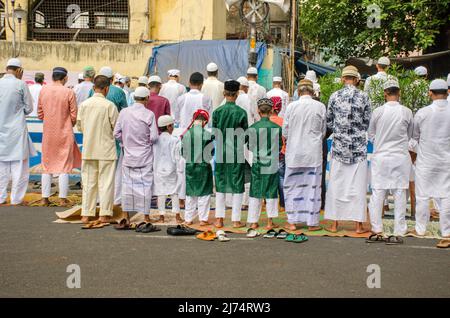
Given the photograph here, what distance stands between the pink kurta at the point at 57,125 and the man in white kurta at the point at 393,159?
465cm

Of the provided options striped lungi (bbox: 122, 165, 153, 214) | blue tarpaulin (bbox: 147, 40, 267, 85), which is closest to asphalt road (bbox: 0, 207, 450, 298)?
striped lungi (bbox: 122, 165, 153, 214)

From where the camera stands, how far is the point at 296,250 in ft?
25.2

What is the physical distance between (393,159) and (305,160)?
3.64 ft

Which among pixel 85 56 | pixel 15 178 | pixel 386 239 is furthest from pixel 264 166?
pixel 85 56

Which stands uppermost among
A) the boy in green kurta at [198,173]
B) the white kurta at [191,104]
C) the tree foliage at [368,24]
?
the tree foliage at [368,24]

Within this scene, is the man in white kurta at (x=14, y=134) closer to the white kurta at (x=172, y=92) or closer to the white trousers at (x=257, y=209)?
the white kurta at (x=172, y=92)

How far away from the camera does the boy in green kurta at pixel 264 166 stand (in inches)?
354

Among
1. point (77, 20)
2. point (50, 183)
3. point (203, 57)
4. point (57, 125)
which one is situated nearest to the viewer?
point (57, 125)

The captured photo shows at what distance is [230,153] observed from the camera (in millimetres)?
9227

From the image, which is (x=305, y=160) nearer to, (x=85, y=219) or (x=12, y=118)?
(x=85, y=219)

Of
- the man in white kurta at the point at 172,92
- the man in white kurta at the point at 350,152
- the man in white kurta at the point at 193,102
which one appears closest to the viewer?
the man in white kurta at the point at 350,152

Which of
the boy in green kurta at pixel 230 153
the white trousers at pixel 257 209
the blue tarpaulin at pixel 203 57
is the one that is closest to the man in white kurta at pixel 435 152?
the white trousers at pixel 257 209

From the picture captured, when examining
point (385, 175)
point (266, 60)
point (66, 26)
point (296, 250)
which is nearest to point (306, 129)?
point (385, 175)

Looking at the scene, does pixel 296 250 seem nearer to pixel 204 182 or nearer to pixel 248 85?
pixel 204 182
